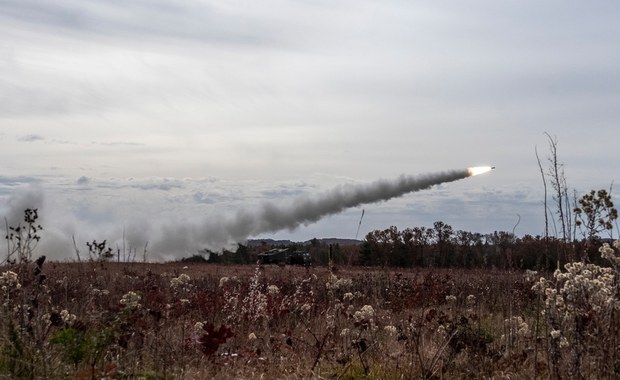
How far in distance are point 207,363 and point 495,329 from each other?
5250 mm

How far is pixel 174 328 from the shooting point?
36.0 ft

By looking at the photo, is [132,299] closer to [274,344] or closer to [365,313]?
[365,313]

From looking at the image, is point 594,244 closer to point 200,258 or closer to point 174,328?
point 174,328

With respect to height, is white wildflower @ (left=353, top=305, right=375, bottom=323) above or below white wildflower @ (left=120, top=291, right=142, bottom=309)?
below

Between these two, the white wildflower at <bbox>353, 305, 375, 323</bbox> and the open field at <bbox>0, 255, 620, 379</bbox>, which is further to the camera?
the white wildflower at <bbox>353, 305, 375, 323</bbox>

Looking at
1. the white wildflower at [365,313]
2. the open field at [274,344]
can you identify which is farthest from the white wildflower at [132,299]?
the white wildflower at [365,313]

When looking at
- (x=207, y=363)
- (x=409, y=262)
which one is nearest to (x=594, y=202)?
(x=207, y=363)

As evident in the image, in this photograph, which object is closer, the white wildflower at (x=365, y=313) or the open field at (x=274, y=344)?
the open field at (x=274, y=344)

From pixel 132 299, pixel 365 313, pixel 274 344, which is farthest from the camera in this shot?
pixel 274 344

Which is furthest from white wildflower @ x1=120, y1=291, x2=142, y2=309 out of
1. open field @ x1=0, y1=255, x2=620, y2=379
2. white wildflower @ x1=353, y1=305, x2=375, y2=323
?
white wildflower @ x1=353, y1=305, x2=375, y2=323

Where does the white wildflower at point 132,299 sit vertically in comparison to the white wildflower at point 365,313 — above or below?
above

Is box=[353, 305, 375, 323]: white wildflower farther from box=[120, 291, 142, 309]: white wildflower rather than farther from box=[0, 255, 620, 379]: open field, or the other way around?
box=[120, 291, 142, 309]: white wildflower

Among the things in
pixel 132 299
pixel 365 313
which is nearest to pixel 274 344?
pixel 365 313

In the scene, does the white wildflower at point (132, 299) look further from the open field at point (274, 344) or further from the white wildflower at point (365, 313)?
the white wildflower at point (365, 313)
